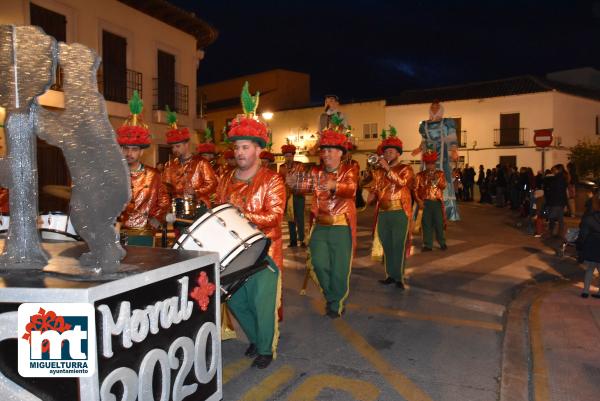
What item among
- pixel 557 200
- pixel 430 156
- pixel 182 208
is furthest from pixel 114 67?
pixel 557 200

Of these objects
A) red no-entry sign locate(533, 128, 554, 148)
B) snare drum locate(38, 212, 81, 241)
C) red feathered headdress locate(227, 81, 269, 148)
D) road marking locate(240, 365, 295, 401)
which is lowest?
road marking locate(240, 365, 295, 401)

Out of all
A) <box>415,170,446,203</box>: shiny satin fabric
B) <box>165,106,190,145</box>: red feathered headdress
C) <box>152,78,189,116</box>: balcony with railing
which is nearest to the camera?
<box>165,106,190,145</box>: red feathered headdress

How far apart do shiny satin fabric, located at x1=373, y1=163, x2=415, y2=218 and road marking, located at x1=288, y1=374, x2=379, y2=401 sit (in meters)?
3.52

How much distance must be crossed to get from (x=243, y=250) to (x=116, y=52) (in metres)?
15.3

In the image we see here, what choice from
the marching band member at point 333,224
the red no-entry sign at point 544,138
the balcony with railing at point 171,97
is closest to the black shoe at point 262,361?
the marching band member at point 333,224

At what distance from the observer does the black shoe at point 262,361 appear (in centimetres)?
441

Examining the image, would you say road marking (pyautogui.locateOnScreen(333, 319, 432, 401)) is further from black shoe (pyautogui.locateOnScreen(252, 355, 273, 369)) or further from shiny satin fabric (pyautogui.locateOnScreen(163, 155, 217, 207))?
shiny satin fabric (pyautogui.locateOnScreen(163, 155, 217, 207))

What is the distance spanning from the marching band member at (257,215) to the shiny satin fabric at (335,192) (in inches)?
47.8

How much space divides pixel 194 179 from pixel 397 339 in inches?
155

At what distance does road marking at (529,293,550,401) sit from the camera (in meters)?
3.97

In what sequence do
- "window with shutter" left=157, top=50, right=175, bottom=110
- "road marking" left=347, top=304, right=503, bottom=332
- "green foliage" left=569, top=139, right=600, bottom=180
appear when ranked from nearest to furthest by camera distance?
"road marking" left=347, top=304, right=503, bottom=332, "window with shutter" left=157, top=50, right=175, bottom=110, "green foliage" left=569, top=139, right=600, bottom=180

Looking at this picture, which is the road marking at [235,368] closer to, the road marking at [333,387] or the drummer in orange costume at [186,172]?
the road marking at [333,387]

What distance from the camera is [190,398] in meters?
2.93

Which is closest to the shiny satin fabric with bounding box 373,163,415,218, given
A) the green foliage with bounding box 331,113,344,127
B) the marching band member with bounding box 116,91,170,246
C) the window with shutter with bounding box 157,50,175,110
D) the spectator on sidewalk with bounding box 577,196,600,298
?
the green foliage with bounding box 331,113,344,127
